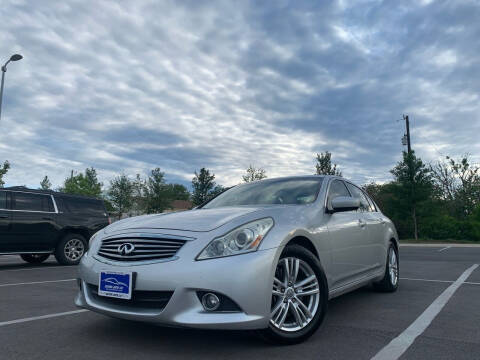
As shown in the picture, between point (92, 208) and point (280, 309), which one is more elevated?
point (92, 208)

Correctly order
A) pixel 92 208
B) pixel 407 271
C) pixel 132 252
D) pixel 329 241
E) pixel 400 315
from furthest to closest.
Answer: pixel 92 208
pixel 407 271
pixel 400 315
pixel 329 241
pixel 132 252

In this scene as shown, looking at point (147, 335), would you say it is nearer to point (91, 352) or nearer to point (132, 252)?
point (91, 352)

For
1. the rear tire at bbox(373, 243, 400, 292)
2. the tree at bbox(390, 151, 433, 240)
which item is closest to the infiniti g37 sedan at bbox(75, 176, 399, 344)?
the rear tire at bbox(373, 243, 400, 292)

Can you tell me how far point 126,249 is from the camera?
311 centimetres

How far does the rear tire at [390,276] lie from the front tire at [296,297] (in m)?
2.54

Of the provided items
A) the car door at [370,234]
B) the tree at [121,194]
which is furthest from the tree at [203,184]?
the car door at [370,234]

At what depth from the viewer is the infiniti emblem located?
3.09 meters

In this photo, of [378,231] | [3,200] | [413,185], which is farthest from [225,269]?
[413,185]

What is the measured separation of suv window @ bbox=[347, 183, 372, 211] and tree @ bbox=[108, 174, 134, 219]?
54520 mm

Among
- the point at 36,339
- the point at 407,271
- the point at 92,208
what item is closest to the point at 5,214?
the point at 92,208

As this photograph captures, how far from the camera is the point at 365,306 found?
466 cm

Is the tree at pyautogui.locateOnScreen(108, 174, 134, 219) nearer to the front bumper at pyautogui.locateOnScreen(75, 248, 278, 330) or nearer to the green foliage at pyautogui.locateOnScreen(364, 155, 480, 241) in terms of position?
the green foliage at pyautogui.locateOnScreen(364, 155, 480, 241)

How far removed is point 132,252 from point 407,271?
23.3 ft

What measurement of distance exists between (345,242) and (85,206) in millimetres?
7928
